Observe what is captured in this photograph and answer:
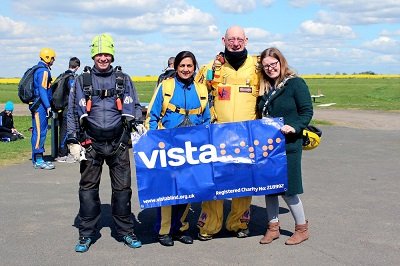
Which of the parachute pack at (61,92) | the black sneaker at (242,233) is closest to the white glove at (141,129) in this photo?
the black sneaker at (242,233)

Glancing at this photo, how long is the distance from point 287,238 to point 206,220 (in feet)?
3.16

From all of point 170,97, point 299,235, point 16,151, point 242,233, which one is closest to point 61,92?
point 16,151

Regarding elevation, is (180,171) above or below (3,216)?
above

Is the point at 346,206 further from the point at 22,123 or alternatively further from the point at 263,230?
the point at 22,123

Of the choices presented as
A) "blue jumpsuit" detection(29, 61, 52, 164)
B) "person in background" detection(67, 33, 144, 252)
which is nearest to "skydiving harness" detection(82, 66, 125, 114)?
"person in background" detection(67, 33, 144, 252)

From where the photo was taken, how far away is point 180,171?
564 centimetres

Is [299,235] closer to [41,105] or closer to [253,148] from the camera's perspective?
[253,148]

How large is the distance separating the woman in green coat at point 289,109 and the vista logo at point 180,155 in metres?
0.78

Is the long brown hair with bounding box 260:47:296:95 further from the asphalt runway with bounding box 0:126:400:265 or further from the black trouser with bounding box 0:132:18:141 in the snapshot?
the black trouser with bounding box 0:132:18:141

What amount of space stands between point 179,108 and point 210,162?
0.69 meters

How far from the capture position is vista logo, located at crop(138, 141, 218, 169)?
5.58 meters

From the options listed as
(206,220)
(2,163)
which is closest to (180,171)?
(206,220)

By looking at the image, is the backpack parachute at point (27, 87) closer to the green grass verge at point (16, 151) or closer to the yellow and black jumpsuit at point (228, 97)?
the green grass verge at point (16, 151)

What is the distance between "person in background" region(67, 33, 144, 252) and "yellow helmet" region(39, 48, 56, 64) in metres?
5.48
